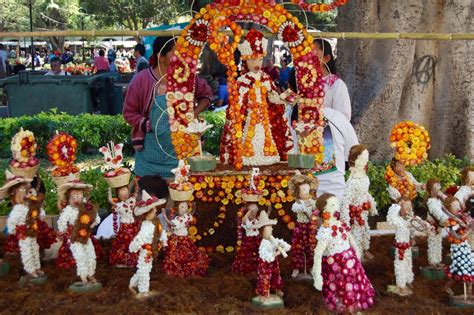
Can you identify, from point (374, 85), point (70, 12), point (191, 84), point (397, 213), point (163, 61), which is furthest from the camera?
point (70, 12)

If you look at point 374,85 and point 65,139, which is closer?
point 65,139

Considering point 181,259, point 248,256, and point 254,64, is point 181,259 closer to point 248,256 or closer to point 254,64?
point 248,256

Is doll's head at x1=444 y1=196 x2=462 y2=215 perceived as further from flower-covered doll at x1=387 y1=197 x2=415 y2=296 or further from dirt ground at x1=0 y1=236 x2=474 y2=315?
dirt ground at x1=0 y1=236 x2=474 y2=315

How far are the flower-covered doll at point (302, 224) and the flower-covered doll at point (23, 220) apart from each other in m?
1.55

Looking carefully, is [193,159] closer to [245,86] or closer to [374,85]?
[245,86]

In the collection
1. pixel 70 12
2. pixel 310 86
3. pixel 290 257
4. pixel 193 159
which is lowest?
pixel 290 257

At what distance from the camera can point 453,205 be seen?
369 centimetres

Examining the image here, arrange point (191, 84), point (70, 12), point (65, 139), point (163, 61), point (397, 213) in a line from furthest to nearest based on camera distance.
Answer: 1. point (70, 12)
2. point (163, 61)
3. point (191, 84)
4. point (65, 139)
5. point (397, 213)

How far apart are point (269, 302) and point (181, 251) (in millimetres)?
713

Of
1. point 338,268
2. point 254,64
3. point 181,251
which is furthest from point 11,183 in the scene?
point 338,268

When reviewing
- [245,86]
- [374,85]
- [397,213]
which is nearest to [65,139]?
[245,86]

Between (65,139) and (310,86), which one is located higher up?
(310,86)

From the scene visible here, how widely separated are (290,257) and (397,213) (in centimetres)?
85

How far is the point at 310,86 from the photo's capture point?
176 inches
